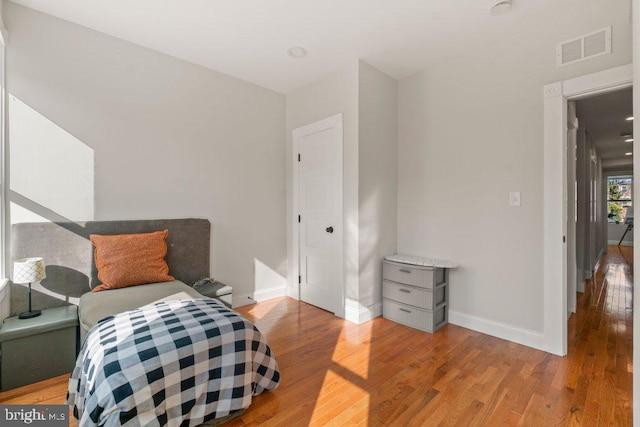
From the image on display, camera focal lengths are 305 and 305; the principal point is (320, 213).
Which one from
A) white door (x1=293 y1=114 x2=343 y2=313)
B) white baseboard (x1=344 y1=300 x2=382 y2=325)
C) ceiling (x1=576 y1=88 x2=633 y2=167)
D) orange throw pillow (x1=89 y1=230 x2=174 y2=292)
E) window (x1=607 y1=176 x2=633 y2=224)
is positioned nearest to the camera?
orange throw pillow (x1=89 y1=230 x2=174 y2=292)

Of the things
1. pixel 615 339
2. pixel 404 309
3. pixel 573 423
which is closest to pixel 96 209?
pixel 404 309

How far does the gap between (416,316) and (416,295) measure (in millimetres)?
201

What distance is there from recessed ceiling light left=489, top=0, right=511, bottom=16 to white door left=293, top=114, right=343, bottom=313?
5.00 ft

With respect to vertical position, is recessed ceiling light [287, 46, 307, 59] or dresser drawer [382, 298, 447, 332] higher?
recessed ceiling light [287, 46, 307, 59]

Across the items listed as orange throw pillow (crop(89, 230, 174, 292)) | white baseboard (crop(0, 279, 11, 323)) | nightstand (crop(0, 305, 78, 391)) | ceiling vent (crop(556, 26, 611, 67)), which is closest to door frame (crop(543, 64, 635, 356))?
ceiling vent (crop(556, 26, 611, 67))

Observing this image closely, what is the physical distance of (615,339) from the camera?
104 inches

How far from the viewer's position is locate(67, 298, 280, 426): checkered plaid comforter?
138cm

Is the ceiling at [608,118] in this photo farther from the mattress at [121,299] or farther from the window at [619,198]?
the window at [619,198]

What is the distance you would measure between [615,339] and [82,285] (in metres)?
4.54

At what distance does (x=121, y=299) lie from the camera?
218cm

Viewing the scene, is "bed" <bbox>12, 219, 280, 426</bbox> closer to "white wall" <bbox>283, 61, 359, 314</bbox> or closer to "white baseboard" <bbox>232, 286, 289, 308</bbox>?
"white baseboard" <bbox>232, 286, 289, 308</bbox>

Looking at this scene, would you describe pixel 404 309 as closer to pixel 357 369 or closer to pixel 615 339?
pixel 357 369

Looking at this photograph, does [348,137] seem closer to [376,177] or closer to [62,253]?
[376,177]

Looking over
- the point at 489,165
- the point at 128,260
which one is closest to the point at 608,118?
the point at 489,165
